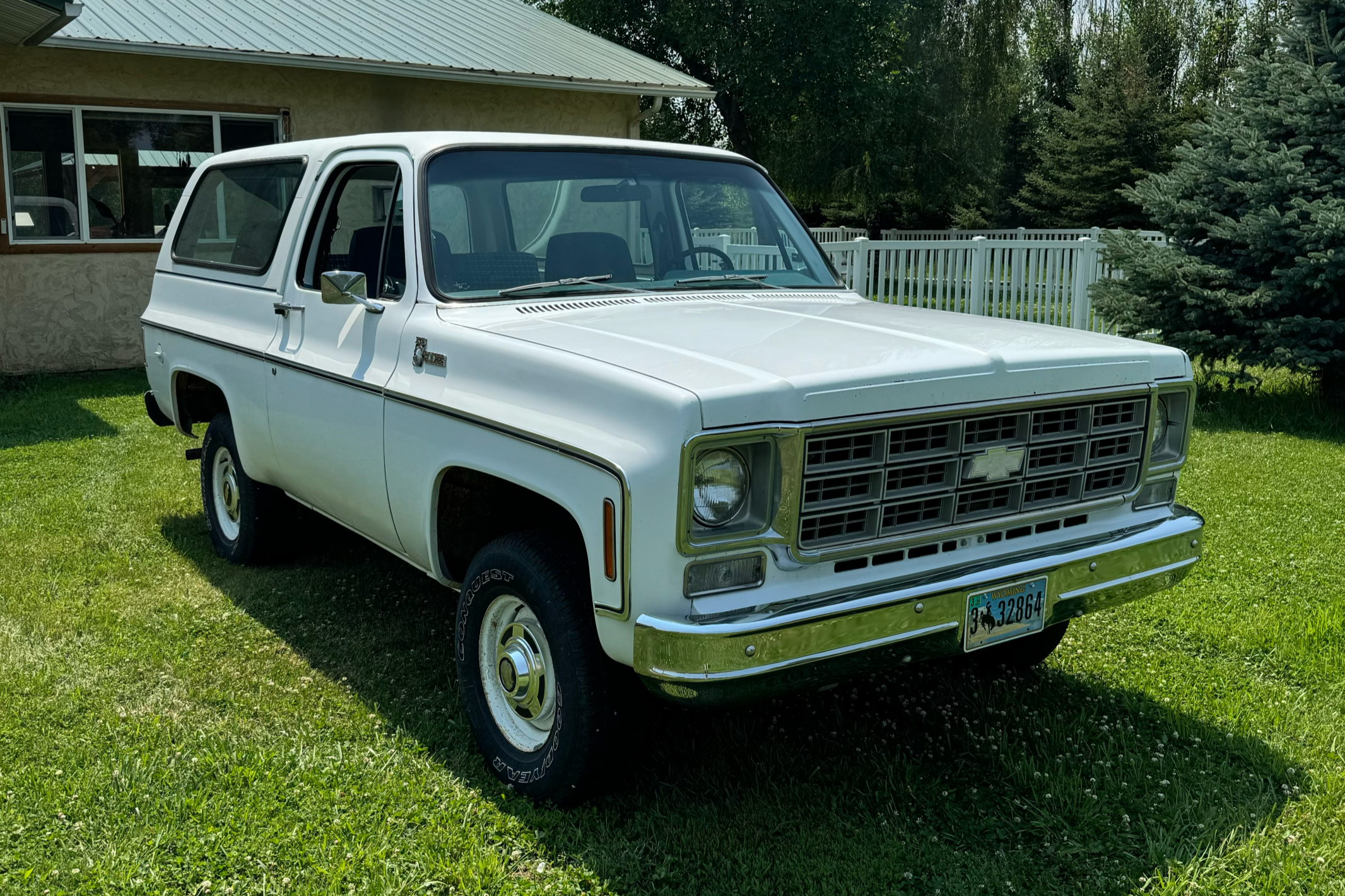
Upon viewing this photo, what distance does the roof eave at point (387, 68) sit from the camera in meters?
11.3

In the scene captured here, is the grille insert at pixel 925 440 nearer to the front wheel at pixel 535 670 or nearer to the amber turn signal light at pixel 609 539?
the amber turn signal light at pixel 609 539

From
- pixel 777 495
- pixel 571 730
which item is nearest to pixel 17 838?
pixel 571 730

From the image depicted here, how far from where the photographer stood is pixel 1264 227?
390 inches

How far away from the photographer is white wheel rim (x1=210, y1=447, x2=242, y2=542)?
5938 mm

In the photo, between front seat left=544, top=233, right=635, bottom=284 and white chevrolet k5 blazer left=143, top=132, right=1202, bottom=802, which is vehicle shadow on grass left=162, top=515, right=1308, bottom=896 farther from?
front seat left=544, top=233, right=635, bottom=284

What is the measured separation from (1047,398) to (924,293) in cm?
1317

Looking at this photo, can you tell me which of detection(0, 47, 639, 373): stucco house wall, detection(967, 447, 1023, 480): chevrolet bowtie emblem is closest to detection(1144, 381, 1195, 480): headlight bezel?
detection(967, 447, 1023, 480): chevrolet bowtie emblem

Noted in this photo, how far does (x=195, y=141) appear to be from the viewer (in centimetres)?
1264

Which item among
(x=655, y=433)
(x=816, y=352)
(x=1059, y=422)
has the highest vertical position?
(x=816, y=352)

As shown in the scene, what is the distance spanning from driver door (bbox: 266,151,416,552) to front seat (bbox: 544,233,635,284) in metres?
0.53

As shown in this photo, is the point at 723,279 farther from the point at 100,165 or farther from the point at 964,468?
→ the point at 100,165

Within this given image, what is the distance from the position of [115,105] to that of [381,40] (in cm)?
313

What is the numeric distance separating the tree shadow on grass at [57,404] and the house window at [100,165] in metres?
1.43

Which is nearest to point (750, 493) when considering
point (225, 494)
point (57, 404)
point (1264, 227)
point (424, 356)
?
point (424, 356)
